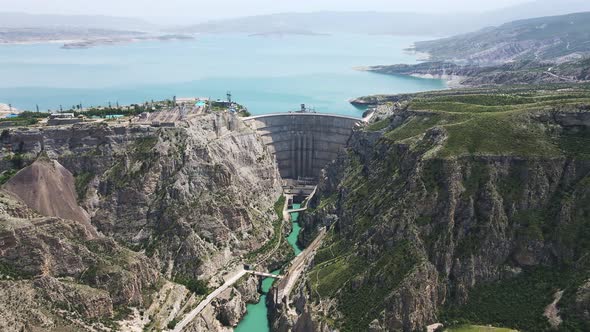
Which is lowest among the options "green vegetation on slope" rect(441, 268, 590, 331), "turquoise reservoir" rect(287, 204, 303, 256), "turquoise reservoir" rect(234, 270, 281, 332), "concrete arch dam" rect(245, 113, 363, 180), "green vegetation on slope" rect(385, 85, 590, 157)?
"turquoise reservoir" rect(234, 270, 281, 332)

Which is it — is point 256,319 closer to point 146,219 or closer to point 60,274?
point 146,219

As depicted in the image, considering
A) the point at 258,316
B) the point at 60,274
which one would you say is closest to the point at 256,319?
the point at 258,316

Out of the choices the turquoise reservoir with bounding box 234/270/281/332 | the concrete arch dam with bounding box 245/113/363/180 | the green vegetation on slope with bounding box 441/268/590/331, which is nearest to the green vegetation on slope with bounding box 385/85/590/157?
the green vegetation on slope with bounding box 441/268/590/331

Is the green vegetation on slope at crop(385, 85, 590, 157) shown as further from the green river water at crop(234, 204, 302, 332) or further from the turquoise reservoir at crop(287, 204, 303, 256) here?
the green river water at crop(234, 204, 302, 332)

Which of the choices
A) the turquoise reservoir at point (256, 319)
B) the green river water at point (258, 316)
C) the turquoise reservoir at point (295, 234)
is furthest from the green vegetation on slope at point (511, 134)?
the turquoise reservoir at point (256, 319)

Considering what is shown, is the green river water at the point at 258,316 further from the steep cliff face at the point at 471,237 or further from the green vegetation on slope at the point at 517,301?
the green vegetation on slope at the point at 517,301

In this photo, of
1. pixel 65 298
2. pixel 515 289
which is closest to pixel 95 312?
pixel 65 298

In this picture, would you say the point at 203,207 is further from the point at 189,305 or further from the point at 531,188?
the point at 531,188
